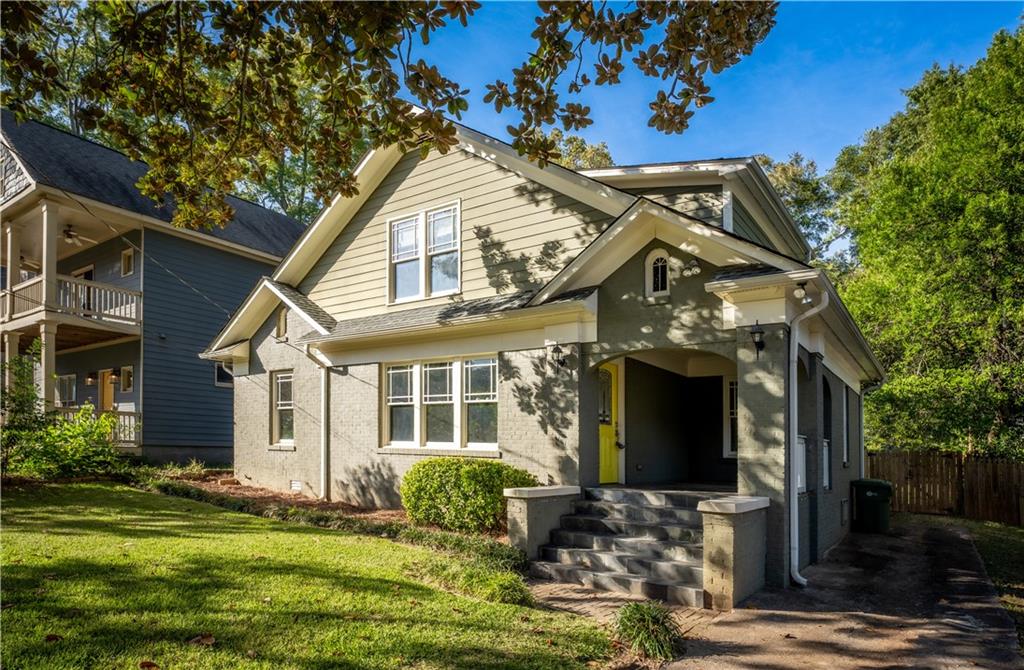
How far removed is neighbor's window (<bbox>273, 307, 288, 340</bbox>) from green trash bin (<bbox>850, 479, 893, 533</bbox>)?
506 inches

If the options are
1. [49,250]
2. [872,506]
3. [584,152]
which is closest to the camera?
[872,506]

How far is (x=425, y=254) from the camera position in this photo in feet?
40.9

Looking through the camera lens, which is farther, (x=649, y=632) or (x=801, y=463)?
(x=801, y=463)

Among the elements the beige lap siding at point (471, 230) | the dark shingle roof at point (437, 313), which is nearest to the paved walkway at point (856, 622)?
the dark shingle roof at point (437, 313)

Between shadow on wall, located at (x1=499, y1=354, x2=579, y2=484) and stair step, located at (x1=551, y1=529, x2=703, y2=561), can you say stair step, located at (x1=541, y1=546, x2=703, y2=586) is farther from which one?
shadow on wall, located at (x1=499, y1=354, x2=579, y2=484)

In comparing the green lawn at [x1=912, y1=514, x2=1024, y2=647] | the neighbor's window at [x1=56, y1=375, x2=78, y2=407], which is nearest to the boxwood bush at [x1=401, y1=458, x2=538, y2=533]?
the green lawn at [x1=912, y1=514, x2=1024, y2=647]

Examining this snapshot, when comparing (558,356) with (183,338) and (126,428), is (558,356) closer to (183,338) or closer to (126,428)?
(126,428)

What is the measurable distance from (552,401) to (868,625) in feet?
16.3

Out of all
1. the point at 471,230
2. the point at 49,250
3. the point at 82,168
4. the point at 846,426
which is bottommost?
the point at 846,426

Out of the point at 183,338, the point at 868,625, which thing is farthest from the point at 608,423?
the point at 183,338

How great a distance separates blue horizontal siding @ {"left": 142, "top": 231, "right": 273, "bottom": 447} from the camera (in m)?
18.1

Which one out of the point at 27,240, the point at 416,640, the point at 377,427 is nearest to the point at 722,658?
the point at 416,640

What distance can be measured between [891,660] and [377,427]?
9.20m

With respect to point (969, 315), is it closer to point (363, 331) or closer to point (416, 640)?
point (363, 331)
